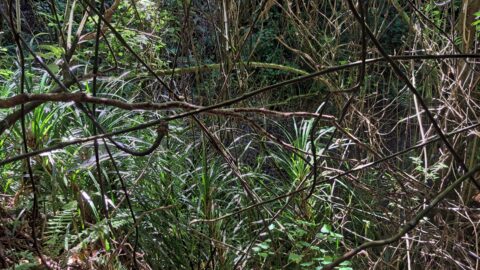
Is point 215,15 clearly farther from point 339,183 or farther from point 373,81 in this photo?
point 373,81

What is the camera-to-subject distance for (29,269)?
1.93 metres

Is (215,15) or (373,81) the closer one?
(215,15)

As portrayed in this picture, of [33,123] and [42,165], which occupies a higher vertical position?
[33,123]

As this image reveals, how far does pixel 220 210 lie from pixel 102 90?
3.84 feet

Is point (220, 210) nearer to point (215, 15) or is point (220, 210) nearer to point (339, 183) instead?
point (339, 183)

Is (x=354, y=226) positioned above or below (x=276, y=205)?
below

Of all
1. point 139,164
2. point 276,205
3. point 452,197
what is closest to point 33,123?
point 139,164

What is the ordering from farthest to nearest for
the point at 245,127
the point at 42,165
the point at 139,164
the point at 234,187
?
1. the point at 245,127
2. the point at 234,187
3. the point at 139,164
4. the point at 42,165

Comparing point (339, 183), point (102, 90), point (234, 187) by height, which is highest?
point (102, 90)

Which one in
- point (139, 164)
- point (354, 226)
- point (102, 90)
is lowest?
point (354, 226)

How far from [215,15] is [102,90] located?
0.87 m

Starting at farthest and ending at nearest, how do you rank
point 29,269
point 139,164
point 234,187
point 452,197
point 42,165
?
point 452,197 < point 234,187 < point 139,164 < point 42,165 < point 29,269

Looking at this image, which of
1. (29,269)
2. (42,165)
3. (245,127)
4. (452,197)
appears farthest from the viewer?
(245,127)

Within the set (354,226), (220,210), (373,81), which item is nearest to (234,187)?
(220,210)
